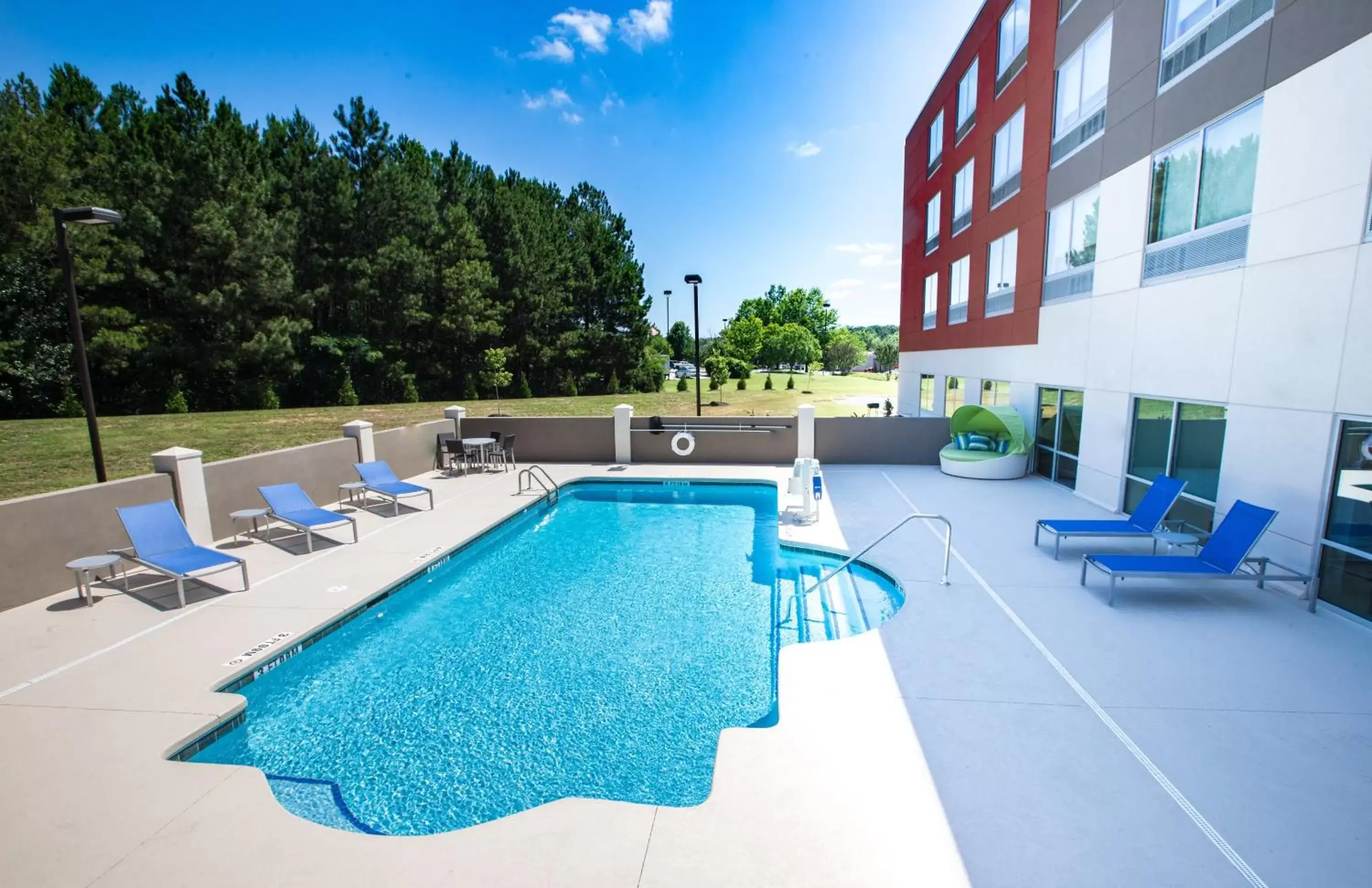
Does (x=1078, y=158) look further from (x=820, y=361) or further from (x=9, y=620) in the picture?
(x=820, y=361)

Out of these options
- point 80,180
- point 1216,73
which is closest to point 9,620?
point 1216,73

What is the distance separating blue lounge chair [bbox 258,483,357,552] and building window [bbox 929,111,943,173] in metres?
21.0

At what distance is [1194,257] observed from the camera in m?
8.40

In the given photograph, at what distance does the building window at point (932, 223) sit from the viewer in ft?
69.0

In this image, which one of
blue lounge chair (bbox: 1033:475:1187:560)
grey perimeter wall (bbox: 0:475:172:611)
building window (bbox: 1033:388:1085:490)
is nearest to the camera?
grey perimeter wall (bbox: 0:475:172:611)

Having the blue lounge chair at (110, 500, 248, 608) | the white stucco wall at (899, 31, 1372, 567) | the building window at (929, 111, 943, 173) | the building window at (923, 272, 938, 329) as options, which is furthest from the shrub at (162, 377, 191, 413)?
the white stucco wall at (899, 31, 1372, 567)

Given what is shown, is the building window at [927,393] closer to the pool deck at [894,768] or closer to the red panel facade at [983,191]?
the red panel facade at [983,191]

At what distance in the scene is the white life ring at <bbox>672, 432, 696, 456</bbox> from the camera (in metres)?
15.3

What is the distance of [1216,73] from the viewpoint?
316 inches

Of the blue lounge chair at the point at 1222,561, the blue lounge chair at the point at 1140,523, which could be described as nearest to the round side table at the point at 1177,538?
the blue lounge chair at the point at 1140,523

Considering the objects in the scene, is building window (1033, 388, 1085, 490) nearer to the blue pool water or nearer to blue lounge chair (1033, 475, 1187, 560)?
blue lounge chair (1033, 475, 1187, 560)

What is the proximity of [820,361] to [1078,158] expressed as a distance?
78.1 metres

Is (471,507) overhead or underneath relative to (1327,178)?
underneath

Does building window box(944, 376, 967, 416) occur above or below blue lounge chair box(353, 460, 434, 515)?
above
